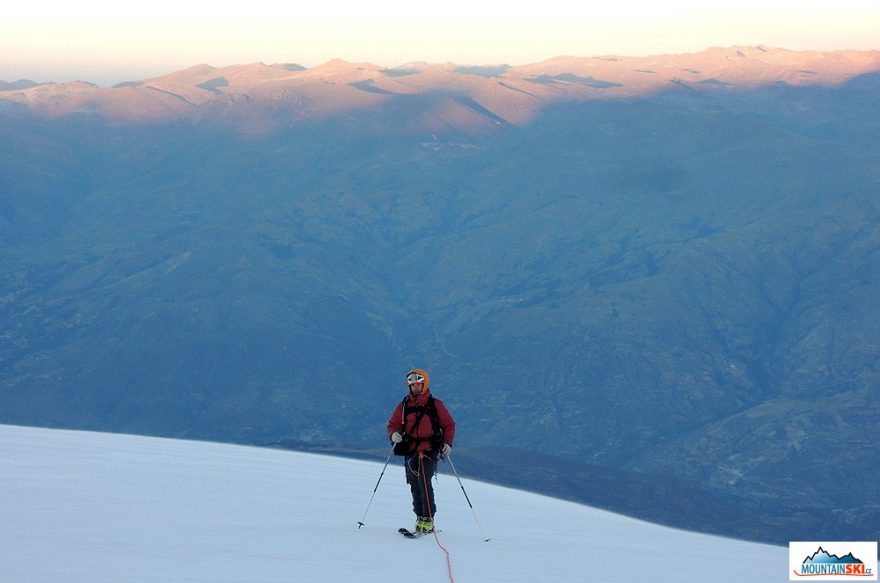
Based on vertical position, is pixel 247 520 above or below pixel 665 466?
above

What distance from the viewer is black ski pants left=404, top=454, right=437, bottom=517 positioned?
55.0ft

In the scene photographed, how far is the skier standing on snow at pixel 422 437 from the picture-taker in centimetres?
1672

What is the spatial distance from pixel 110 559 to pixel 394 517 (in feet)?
21.5

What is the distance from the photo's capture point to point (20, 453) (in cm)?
2105

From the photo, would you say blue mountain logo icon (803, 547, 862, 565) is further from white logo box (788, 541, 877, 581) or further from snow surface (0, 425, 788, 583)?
snow surface (0, 425, 788, 583)

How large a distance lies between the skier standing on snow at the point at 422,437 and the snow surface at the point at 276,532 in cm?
64

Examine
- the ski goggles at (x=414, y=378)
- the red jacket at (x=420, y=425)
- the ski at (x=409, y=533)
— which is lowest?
the ski at (x=409, y=533)

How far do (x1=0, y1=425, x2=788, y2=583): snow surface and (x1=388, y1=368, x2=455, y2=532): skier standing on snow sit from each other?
0.64m

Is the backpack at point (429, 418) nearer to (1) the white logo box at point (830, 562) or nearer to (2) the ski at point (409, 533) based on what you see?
(2) the ski at point (409, 533)

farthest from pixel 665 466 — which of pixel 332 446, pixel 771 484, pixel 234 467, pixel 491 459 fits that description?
pixel 234 467

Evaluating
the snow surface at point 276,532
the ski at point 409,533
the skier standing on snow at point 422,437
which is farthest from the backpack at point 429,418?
the snow surface at point 276,532

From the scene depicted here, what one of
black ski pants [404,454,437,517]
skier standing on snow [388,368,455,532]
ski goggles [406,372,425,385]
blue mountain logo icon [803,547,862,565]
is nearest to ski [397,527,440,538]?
skier standing on snow [388,368,455,532]

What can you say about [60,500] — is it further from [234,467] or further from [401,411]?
[234,467]

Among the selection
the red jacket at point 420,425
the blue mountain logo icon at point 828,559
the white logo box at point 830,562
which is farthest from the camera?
the red jacket at point 420,425
